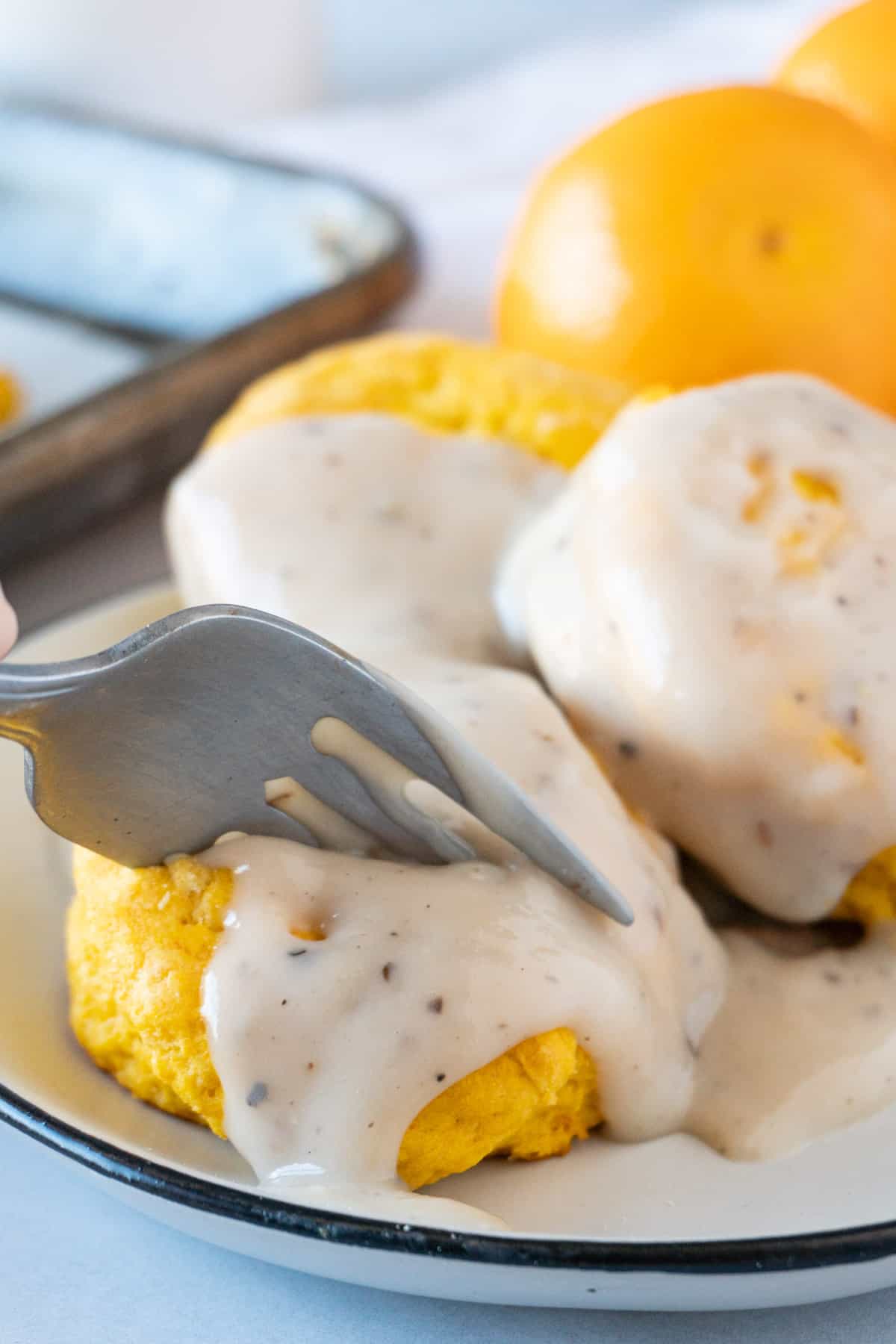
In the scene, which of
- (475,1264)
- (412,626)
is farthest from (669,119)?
(475,1264)

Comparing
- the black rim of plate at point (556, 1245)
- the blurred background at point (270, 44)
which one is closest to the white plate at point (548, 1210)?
the black rim of plate at point (556, 1245)

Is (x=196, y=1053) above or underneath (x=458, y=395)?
underneath

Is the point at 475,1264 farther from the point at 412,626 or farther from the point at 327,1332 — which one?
the point at 412,626

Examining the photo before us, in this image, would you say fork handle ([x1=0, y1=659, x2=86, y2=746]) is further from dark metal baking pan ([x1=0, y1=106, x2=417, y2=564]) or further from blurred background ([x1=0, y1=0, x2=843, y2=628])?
dark metal baking pan ([x1=0, y1=106, x2=417, y2=564])

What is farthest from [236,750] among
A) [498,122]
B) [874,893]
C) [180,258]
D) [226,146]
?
[498,122]

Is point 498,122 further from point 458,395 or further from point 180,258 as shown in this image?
point 458,395

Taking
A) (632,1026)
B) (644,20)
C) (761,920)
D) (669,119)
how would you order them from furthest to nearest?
(644,20), (669,119), (761,920), (632,1026)

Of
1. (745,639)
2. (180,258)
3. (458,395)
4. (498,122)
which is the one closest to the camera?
(745,639)
